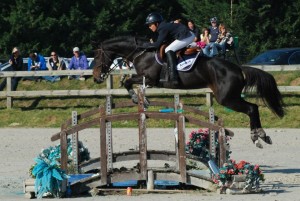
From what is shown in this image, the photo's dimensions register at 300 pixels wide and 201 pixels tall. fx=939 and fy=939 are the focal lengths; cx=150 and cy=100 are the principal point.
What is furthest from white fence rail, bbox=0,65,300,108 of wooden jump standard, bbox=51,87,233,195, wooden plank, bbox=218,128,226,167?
wooden jump standard, bbox=51,87,233,195

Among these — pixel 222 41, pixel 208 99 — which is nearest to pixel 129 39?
pixel 222 41

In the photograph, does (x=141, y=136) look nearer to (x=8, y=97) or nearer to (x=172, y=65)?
(x=172, y=65)

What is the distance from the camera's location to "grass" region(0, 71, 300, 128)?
75.5 ft

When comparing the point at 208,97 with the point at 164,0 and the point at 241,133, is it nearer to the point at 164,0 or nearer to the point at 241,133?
A: the point at 241,133

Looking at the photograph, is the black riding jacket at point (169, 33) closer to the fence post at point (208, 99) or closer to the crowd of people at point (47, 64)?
the fence post at point (208, 99)

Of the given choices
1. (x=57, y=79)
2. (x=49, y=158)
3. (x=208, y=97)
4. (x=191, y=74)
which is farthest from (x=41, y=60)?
(x=49, y=158)

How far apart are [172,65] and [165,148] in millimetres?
3290

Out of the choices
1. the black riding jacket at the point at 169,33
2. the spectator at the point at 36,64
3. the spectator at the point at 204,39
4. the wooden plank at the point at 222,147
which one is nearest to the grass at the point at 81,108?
the spectator at the point at 36,64

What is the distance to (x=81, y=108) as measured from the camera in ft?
83.5

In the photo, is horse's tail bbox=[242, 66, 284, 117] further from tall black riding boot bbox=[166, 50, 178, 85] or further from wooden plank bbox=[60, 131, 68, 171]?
wooden plank bbox=[60, 131, 68, 171]

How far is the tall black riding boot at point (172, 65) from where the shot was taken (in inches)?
606

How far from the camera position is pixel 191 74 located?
608 inches

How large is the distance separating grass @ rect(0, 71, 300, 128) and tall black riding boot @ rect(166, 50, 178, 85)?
7003 millimetres

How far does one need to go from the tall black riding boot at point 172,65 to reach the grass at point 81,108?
7.00 metres
